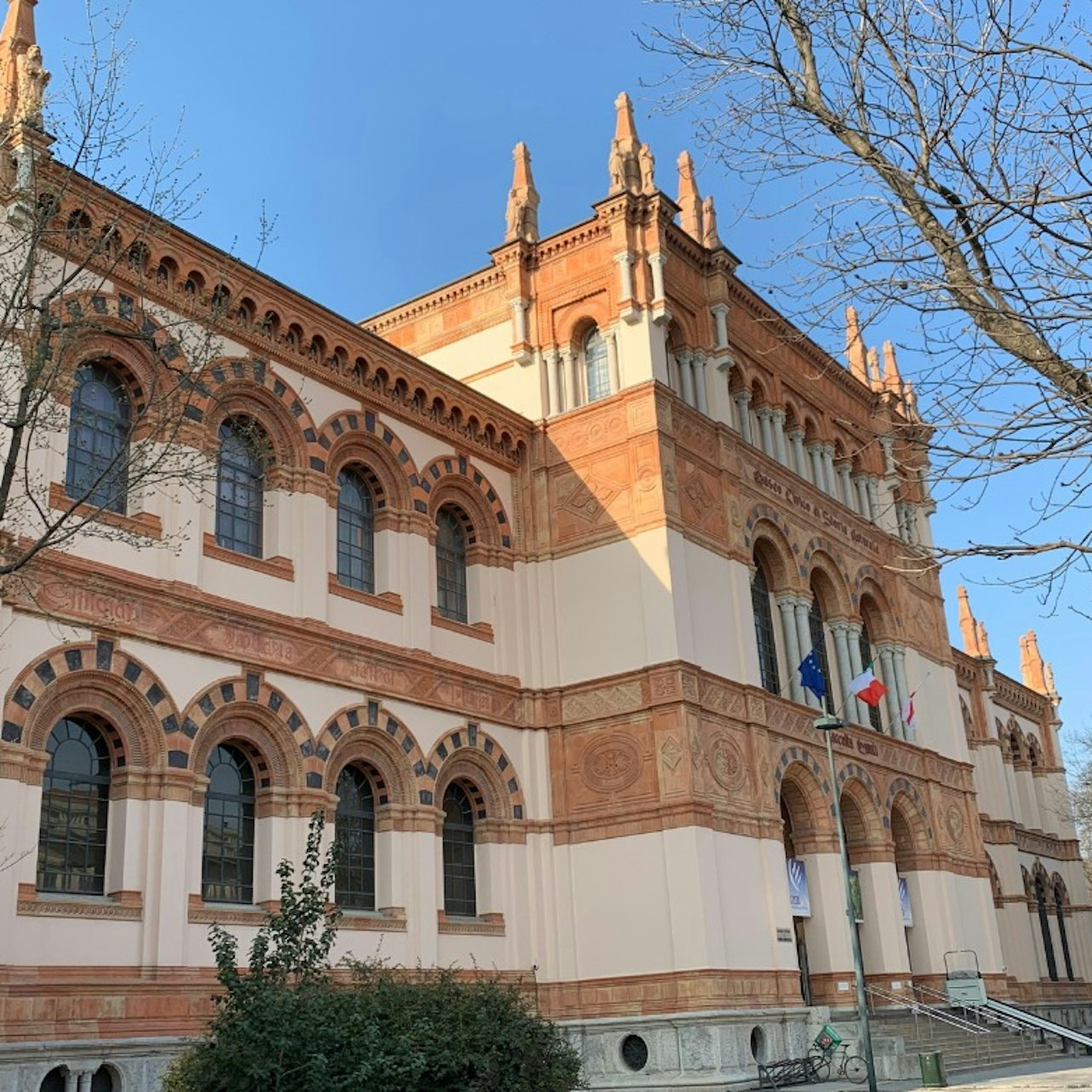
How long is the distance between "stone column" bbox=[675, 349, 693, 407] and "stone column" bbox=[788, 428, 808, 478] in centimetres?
443

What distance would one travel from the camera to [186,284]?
19656mm

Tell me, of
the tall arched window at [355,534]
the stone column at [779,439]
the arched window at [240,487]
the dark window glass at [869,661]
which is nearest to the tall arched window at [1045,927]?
the dark window glass at [869,661]

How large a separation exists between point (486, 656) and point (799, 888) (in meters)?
8.16

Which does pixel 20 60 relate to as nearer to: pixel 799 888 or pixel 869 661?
pixel 799 888

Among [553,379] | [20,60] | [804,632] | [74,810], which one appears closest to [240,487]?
[74,810]

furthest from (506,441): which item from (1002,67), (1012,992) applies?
(1012,992)

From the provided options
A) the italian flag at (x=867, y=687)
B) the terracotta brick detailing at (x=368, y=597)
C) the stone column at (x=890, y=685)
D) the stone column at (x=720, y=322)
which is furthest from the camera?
the stone column at (x=890, y=685)

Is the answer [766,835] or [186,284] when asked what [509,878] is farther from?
[186,284]

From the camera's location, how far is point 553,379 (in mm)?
26531

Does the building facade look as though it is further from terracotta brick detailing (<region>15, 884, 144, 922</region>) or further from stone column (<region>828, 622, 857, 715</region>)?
stone column (<region>828, 622, 857, 715</region>)

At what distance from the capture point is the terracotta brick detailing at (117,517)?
16656 mm

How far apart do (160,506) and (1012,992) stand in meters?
30.1

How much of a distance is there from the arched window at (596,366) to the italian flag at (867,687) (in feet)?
25.3

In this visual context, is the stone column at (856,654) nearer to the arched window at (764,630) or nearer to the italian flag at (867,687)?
the italian flag at (867,687)
